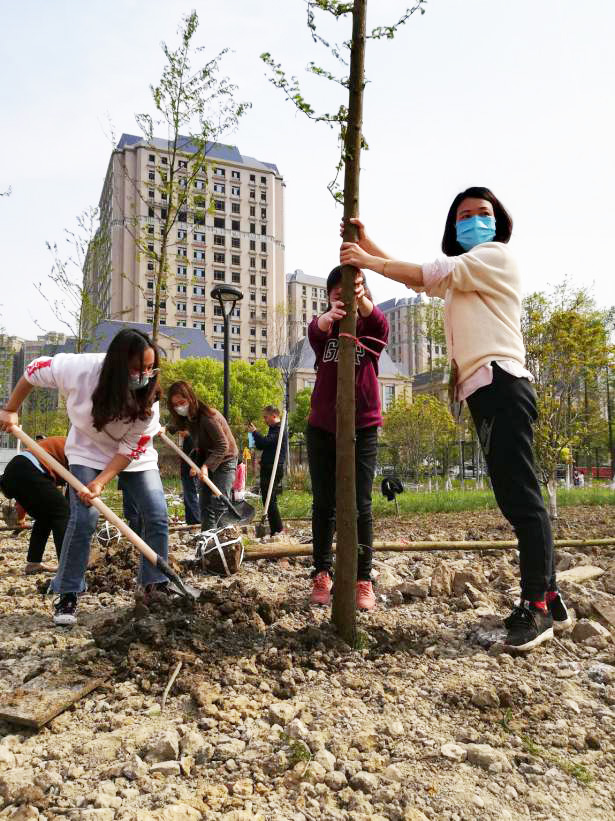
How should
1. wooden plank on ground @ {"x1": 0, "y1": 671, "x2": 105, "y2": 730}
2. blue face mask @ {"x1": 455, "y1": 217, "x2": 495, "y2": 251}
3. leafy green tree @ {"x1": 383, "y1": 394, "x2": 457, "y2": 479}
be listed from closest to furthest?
wooden plank on ground @ {"x1": 0, "y1": 671, "x2": 105, "y2": 730}, blue face mask @ {"x1": 455, "y1": 217, "x2": 495, "y2": 251}, leafy green tree @ {"x1": 383, "y1": 394, "x2": 457, "y2": 479}

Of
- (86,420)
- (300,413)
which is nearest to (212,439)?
(86,420)

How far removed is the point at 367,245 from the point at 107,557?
3.48 meters

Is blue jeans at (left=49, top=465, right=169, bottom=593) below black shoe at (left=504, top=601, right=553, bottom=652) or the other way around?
the other way around

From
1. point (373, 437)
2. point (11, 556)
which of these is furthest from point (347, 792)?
point (11, 556)

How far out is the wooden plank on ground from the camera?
2012 mm

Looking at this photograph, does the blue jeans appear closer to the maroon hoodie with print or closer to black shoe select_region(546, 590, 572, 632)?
the maroon hoodie with print

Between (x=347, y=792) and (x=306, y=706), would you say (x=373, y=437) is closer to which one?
(x=306, y=706)

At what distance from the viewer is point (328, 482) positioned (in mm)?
3471

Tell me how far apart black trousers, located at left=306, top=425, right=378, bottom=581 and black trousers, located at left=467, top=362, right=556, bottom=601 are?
0.87 m

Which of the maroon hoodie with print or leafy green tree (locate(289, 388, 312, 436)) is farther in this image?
leafy green tree (locate(289, 388, 312, 436))

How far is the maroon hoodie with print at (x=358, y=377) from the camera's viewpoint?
3383 millimetres

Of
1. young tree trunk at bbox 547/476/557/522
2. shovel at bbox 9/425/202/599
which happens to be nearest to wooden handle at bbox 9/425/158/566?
shovel at bbox 9/425/202/599

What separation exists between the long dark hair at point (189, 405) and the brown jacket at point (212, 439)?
0.19ft

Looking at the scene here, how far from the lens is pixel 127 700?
221 centimetres
